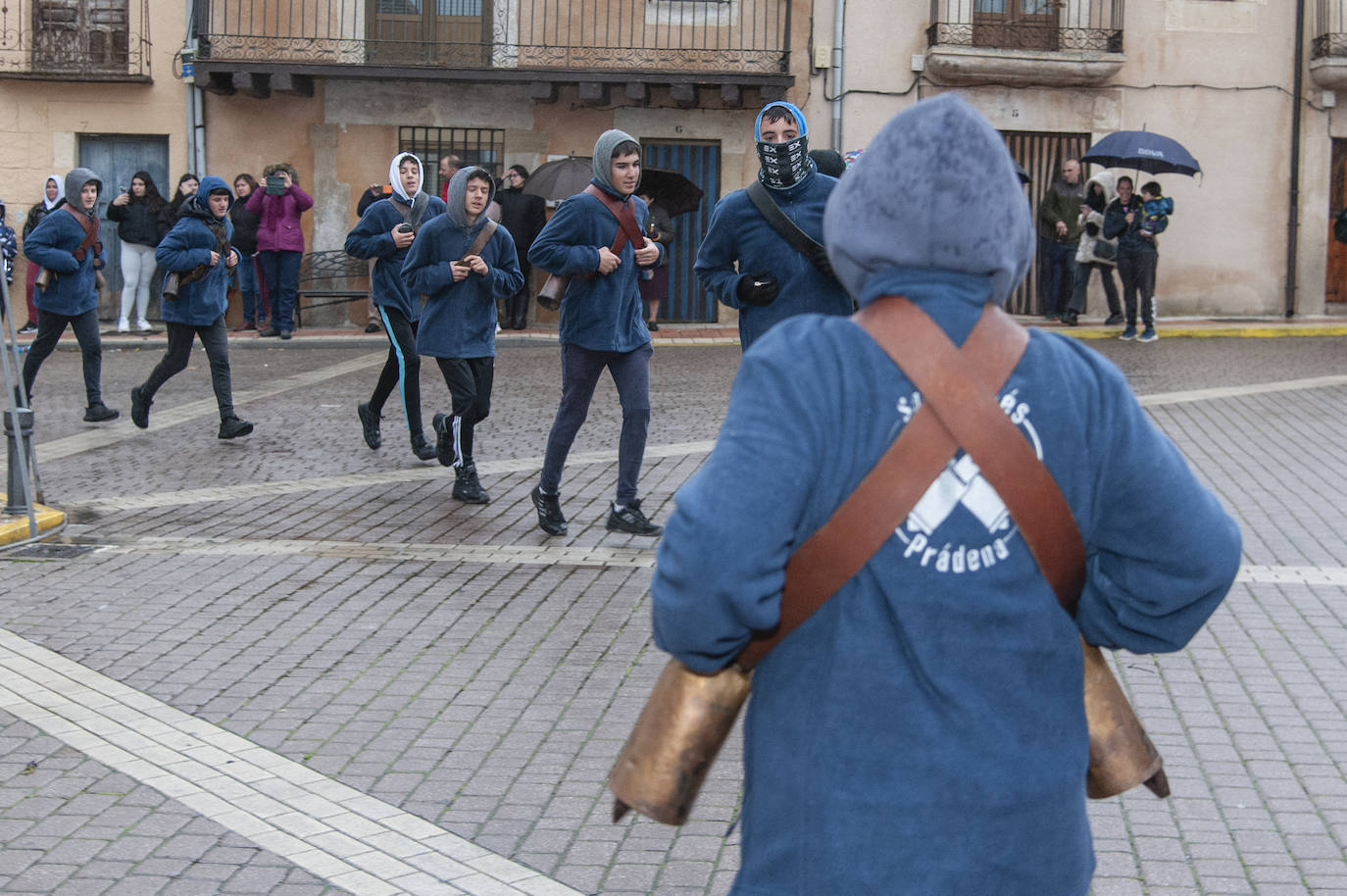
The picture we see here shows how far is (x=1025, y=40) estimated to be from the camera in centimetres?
2192

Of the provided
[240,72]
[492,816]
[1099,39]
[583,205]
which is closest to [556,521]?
[583,205]

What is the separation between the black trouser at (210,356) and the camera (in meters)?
11.2

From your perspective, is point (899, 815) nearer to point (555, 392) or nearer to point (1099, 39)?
point (555, 392)

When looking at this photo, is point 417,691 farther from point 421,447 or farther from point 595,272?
point 421,447

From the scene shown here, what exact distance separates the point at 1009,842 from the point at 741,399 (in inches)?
28.0

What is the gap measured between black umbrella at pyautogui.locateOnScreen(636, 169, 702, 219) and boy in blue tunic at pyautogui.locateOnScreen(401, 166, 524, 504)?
32.2 ft

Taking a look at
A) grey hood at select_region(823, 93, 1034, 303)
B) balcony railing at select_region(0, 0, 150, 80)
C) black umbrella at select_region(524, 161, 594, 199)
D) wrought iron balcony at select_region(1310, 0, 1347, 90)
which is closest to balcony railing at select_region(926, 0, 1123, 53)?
wrought iron balcony at select_region(1310, 0, 1347, 90)

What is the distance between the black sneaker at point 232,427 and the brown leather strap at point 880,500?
9.45 meters

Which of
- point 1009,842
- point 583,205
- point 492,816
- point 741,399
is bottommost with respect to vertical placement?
point 492,816

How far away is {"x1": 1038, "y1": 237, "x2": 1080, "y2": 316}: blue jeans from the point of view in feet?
67.3

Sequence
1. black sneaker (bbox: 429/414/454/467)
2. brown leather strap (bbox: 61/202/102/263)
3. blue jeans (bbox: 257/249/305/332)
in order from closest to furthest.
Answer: black sneaker (bbox: 429/414/454/467), brown leather strap (bbox: 61/202/102/263), blue jeans (bbox: 257/249/305/332)

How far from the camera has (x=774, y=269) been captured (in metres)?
6.74

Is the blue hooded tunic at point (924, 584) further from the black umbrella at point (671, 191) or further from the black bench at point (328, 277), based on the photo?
the black bench at point (328, 277)

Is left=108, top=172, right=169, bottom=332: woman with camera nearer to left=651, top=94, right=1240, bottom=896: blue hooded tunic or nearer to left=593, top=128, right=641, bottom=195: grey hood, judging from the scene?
left=593, top=128, right=641, bottom=195: grey hood
